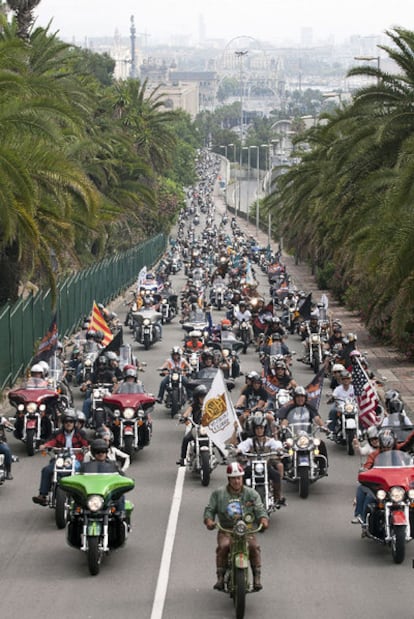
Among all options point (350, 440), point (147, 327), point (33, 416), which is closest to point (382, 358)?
point (147, 327)

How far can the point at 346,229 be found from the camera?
42656 mm

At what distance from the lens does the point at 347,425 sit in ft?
75.1

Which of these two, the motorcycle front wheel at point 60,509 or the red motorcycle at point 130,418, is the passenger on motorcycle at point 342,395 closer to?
the red motorcycle at point 130,418

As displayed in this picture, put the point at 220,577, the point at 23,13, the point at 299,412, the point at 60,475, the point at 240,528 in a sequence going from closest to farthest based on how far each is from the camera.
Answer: the point at 240,528 < the point at 220,577 < the point at 60,475 < the point at 299,412 < the point at 23,13

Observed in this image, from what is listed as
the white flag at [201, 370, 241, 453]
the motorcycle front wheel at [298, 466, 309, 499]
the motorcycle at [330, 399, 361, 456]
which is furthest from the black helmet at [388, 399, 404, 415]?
the motorcycle at [330, 399, 361, 456]

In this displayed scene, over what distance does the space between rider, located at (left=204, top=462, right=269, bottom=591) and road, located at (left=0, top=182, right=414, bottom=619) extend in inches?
16.8

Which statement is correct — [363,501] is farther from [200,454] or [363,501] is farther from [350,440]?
[350,440]

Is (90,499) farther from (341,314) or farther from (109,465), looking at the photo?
(341,314)

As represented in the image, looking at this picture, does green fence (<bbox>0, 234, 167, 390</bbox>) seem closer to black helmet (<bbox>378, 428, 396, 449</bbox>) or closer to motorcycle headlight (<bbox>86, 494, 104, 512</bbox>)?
black helmet (<bbox>378, 428, 396, 449</bbox>)

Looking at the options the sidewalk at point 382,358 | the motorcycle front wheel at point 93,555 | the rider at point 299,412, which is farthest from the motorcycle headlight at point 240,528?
the sidewalk at point 382,358

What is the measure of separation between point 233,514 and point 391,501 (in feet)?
8.17

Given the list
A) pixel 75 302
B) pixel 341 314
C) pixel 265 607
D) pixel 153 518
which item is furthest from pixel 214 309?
pixel 265 607

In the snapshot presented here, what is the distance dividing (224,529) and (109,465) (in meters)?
2.48

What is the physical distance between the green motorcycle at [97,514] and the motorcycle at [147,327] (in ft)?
87.1
